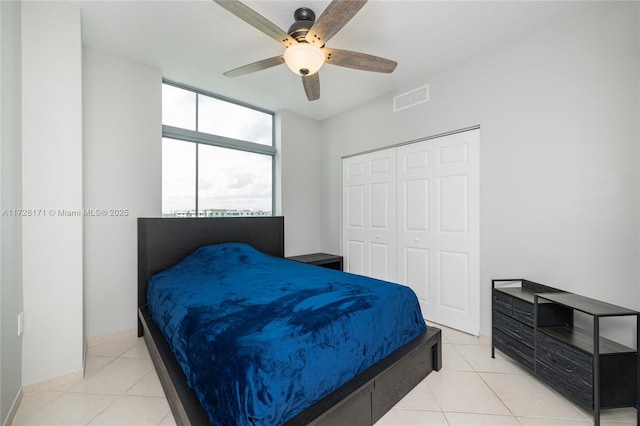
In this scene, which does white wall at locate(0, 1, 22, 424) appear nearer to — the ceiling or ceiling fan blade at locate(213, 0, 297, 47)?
the ceiling

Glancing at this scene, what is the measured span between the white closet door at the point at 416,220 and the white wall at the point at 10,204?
3.45m

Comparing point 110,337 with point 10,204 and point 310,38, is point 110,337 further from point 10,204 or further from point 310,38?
point 310,38

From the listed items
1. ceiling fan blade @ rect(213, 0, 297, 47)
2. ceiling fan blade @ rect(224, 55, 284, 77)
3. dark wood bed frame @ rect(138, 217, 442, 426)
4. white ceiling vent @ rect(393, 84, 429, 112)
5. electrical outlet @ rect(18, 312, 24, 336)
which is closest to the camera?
dark wood bed frame @ rect(138, 217, 442, 426)

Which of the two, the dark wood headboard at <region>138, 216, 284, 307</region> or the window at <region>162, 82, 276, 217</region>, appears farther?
the window at <region>162, 82, 276, 217</region>

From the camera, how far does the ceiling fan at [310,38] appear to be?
5.11 feet

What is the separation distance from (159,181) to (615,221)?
406 cm

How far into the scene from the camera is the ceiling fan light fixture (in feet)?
6.05

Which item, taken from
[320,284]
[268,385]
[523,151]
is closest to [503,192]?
[523,151]

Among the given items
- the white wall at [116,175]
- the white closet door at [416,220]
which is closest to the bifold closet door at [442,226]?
the white closet door at [416,220]

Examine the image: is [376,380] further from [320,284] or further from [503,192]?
[503,192]

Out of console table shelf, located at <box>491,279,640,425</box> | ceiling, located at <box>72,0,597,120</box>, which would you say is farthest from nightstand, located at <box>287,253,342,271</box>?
ceiling, located at <box>72,0,597,120</box>

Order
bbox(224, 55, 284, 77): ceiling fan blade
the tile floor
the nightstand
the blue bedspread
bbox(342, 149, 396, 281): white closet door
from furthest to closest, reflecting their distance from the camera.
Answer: the nightstand < bbox(342, 149, 396, 281): white closet door < bbox(224, 55, 284, 77): ceiling fan blade < the tile floor < the blue bedspread

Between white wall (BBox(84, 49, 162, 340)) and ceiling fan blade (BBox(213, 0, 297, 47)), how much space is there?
194 cm

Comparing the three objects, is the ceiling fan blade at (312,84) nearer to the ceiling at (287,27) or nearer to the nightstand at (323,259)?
the ceiling at (287,27)
